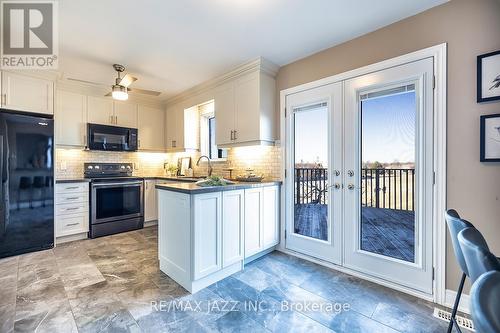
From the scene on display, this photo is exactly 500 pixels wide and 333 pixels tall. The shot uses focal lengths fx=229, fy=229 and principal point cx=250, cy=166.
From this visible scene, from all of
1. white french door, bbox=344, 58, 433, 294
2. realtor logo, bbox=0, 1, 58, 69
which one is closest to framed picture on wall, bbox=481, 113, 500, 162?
white french door, bbox=344, 58, 433, 294

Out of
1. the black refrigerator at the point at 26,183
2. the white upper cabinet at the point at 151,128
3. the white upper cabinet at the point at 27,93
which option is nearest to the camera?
the black refrigerator at the point at 26,183

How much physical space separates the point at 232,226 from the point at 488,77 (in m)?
2.48

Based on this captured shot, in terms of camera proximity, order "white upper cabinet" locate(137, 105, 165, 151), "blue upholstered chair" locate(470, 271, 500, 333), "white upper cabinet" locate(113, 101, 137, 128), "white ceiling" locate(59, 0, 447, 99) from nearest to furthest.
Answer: "blue upholstered chair" locate(470, 271, 500, 333) → "white ceiling" locate(59, 0, 447, 99) → "white upper cabinet" locate(113, 101, 137, 128) → "white upper cabinet" locate(137, 105, 165, 151)

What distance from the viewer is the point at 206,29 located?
7.57 feet

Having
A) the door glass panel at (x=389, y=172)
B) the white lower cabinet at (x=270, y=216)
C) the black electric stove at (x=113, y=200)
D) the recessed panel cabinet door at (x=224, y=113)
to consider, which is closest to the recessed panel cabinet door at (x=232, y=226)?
the white lower cabinet at (x=270, y=216)

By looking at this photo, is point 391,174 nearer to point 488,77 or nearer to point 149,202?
point 488,77

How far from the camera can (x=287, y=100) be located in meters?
3.05

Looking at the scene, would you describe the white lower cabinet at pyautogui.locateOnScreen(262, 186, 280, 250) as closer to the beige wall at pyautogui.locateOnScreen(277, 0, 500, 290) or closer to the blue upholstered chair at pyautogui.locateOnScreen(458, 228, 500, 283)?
the beige wall at pyautogui.locateOnScreen(277, 0, 500, 290)

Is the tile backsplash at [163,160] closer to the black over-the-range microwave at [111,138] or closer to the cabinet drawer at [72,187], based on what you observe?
the black over-the-range microwave at [111,138]

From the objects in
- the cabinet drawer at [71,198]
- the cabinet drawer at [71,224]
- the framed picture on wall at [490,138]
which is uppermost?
the framed picture on wall at [490,138]

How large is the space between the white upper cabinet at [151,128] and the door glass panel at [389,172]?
3.95 metres

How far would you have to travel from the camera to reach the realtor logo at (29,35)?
1.97 meters

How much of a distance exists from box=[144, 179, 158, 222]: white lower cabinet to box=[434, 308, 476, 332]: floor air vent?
4.22 m

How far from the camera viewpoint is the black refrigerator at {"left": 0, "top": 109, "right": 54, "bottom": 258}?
2.84 meters
